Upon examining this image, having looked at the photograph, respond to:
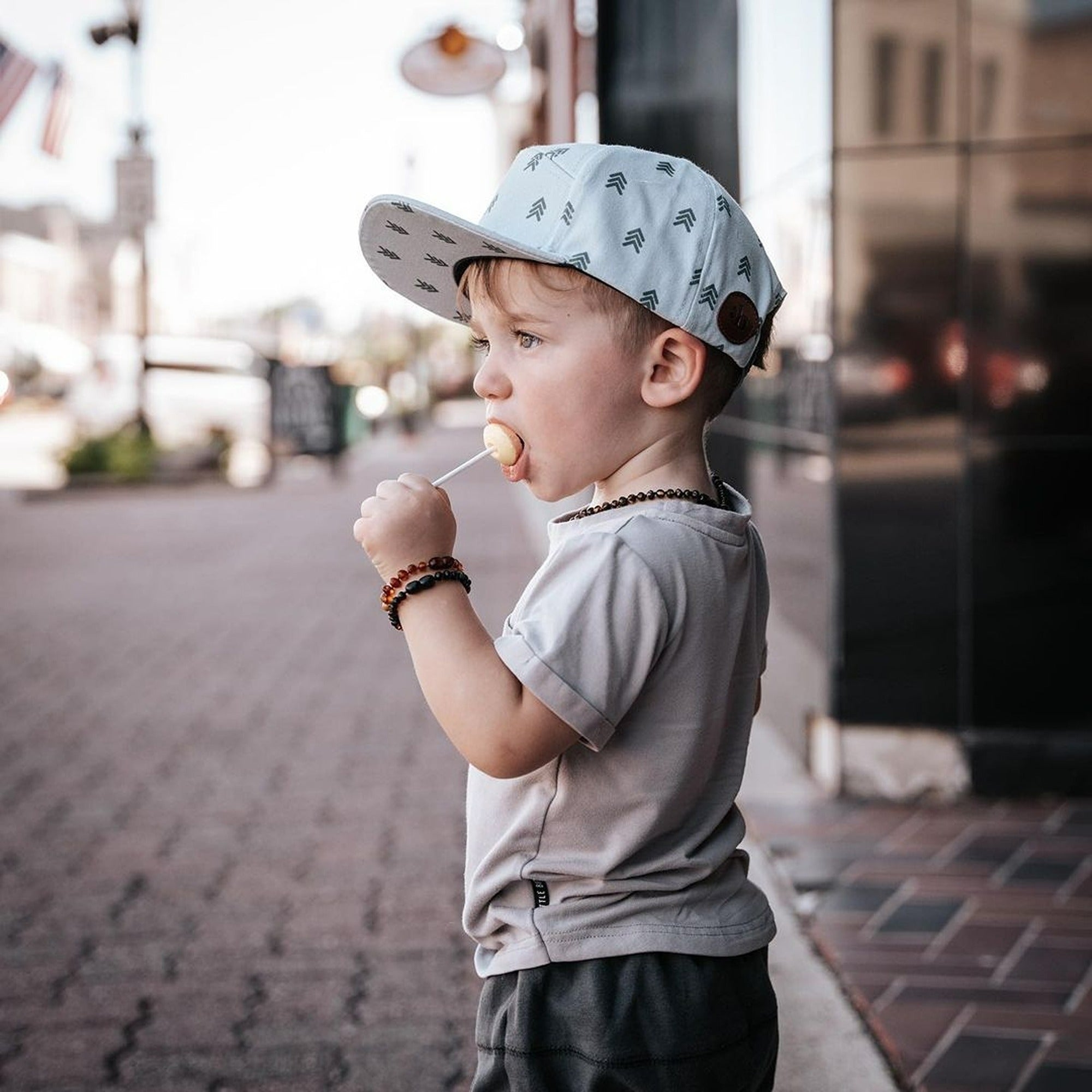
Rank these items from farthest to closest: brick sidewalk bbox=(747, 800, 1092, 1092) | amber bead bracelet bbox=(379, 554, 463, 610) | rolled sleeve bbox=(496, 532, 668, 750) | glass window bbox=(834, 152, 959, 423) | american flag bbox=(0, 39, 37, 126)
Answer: glass window bbox=(834, 152, 959, 423) < american flag bbox=(0, 39, 37, 126) < brick sidewalk bbox=(747, 800, 1092, 1092) < amber bead bracelet bbox=(379, 554, 463, 610) < rolled sleeve bbox=(496, 532, 668, 750)

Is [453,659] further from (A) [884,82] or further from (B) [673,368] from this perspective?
(A) [884,82]

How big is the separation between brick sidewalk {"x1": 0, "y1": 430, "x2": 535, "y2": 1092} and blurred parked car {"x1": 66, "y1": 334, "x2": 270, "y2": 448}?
47.8 feet

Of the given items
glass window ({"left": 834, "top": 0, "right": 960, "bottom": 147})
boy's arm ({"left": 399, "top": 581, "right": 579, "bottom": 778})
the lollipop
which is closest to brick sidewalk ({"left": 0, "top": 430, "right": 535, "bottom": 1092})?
boy's arm ({"left": 399, "top": 581, "right": 579, "bottom": 778})

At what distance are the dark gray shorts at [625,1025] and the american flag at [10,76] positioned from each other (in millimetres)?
4167

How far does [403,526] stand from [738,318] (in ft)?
1.41

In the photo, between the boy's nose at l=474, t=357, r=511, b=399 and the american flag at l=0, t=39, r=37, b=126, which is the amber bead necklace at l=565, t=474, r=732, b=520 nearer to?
the boy's nose at l=474, t=357, r=511, b=399

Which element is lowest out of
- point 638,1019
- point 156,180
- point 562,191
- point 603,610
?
point 638,1019

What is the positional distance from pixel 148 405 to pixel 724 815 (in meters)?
24.5

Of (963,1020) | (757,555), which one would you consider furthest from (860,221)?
(757,555)

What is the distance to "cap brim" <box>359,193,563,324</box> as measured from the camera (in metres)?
1.60

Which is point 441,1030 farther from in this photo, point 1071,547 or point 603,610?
point 1071,547

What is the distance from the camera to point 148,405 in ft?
82.5

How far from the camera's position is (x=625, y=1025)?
1.67m

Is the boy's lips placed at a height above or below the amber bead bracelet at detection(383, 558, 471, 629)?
A: above
